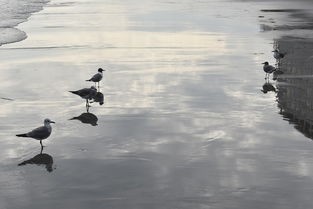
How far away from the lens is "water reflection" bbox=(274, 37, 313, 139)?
43.0 feet

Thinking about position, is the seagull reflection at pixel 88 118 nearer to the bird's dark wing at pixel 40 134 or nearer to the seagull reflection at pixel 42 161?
the bird's dark wing at pixel 40 134

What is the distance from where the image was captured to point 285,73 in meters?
19.3

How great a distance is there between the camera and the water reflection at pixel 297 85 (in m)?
13.1

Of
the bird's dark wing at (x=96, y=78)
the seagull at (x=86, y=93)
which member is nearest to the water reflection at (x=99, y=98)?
the seagull at (x=86, y=93)

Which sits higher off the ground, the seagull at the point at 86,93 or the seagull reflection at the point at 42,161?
the seagull at the point at 86,93

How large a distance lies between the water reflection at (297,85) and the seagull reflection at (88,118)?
4.73m

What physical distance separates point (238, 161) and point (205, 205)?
214 cm

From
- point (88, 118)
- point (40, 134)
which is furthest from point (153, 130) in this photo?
point (40, 134)

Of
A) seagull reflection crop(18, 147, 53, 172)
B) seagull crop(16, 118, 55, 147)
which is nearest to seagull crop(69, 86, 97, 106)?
seagull crop(16, 118, 55, 147)

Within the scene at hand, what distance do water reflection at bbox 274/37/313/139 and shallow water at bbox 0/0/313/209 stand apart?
210 millimetres

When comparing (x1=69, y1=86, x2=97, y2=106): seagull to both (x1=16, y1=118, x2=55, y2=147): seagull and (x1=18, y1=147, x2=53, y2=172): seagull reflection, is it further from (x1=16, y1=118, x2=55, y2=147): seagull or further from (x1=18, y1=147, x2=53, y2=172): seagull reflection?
(x1=18, y1=147, x2=53, y2=172): seagull reflection

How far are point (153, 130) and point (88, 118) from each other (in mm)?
2064

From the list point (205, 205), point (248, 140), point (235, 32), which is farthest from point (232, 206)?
point (235, 32)

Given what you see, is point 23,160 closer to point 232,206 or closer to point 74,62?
point 232,206
